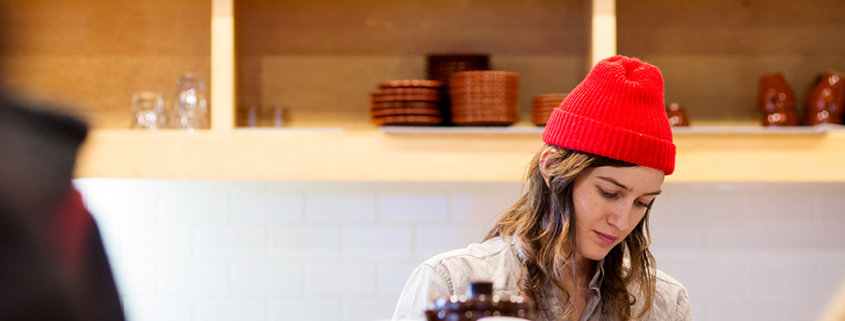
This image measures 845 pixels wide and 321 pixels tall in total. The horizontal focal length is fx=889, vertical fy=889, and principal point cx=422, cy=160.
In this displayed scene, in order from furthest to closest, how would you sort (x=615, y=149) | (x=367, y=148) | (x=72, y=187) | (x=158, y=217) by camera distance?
(x=158, y=217), (x=367, y=148), (x=615, y=149), (x=72, y=187)

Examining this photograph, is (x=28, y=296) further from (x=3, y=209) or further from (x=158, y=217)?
(x=158, y=217)

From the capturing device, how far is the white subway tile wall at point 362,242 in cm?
299

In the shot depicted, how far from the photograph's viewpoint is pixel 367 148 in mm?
2467

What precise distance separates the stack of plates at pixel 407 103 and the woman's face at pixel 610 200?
76 centimetres

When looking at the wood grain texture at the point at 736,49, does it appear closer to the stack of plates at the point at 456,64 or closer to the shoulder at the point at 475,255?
the stack of plates at the point at 456,64

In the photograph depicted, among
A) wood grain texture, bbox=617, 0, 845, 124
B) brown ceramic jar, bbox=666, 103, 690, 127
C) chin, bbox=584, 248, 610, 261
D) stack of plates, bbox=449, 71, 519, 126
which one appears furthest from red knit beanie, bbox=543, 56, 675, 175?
wood grain texture, bbox=617, 0, 845, 124

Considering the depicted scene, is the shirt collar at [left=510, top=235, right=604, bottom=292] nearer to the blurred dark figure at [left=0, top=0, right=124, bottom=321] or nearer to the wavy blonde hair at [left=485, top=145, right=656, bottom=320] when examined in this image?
the wavy blonde hair at [left=485, top=145, right=656, bottom=320]

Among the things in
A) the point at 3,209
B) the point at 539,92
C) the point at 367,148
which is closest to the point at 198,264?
the point at 367,148

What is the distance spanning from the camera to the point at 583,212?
5.94 ft

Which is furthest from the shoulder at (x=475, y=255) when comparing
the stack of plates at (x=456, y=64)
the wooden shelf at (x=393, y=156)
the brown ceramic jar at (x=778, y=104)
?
the brown ceramic jar at (x=778, y=104)

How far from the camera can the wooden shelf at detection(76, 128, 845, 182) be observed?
8.08ft

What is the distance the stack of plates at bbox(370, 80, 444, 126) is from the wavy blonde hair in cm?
59

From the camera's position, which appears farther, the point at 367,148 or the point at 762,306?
the point at 762,306

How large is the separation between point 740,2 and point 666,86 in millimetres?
360
